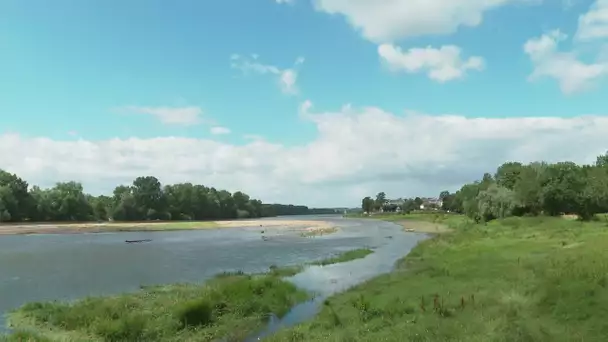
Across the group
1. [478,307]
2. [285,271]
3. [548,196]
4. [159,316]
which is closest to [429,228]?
[548,196]

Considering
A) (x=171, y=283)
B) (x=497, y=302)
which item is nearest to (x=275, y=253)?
(x=171, y=283)

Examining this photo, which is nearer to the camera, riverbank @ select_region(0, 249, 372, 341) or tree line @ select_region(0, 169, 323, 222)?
riverbank @ select_region(0, 249, 372, 341)

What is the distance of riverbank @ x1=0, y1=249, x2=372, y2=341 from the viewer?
21.6 metres

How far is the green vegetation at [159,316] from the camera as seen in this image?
71.2 feet

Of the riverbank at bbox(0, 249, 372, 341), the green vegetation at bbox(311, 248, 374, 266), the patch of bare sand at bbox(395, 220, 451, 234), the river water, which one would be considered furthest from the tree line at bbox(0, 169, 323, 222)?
the riverbank at bbox(0, 249, 372, 341)

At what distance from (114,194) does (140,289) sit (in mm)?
169819

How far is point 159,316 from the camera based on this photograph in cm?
2430

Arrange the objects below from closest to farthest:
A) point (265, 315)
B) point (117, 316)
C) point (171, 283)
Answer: point (117, 316) < point (265, 315) < point (171, 283)

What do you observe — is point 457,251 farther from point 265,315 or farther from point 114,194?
point 114,194

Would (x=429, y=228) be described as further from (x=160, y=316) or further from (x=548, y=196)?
(x=160, y=316)

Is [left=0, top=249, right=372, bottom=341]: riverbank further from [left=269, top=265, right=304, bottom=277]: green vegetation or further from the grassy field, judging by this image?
[left=269, top=265, right=304, bottom=277]: green vegetation

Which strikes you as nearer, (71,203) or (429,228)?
(429,228)

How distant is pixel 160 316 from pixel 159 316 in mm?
92

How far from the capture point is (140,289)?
3516cm
